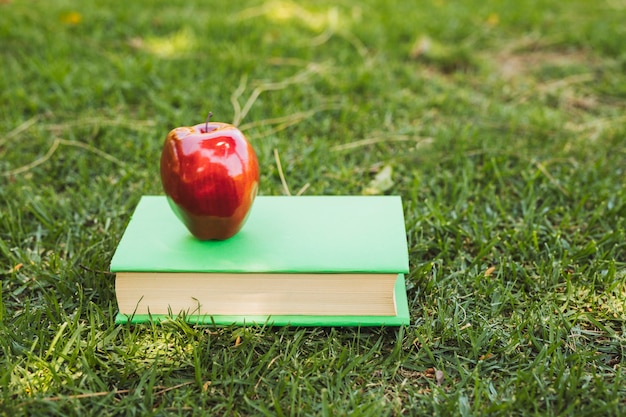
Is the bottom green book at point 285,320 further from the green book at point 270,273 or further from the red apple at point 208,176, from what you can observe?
the red apple at point 208,176

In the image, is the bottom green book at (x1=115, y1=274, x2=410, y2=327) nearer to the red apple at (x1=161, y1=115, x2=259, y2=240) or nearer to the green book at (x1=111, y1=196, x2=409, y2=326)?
the green book at (x1=111, y1=196, x2=409, y2=326)

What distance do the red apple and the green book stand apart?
0.09 m

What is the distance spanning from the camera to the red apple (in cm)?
146

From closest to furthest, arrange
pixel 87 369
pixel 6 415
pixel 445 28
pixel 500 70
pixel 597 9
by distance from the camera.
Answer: pixel 6 415 < pixel 87 369 < pixel 500 70 < pixel 445 28 < pixel 597 9

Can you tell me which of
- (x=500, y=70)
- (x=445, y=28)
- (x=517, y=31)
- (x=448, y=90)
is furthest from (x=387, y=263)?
(x=517, y=31)

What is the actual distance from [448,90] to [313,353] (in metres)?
1.79

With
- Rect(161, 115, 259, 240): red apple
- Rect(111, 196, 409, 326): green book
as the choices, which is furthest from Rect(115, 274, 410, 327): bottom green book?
Rect(161, 115, 259, 240): red apple

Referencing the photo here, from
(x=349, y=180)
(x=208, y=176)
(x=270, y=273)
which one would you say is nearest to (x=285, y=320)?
(x=270, y=273)

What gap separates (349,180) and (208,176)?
930mm

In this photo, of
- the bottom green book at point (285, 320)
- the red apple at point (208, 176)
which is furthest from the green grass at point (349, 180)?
the red apple at point (208, 176)

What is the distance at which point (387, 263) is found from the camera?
4.94 feet

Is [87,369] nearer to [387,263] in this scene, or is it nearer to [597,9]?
[387,263]

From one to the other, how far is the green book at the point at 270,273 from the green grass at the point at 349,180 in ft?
0.17

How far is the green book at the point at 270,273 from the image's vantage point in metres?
1.51
